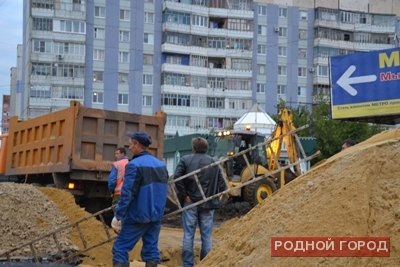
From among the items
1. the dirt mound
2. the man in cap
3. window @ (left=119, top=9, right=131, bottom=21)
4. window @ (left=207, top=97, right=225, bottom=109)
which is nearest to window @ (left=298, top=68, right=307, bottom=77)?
window @ (left=207, top=97, right=225, bottom=109)

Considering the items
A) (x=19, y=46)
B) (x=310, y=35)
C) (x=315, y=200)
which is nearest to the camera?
(x=315, y=200)

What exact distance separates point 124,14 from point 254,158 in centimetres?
3690

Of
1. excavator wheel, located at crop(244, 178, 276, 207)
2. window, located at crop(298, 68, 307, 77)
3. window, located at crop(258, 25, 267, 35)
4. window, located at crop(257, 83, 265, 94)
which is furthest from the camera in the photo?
window, located at crop(298, 68, 307, 77)

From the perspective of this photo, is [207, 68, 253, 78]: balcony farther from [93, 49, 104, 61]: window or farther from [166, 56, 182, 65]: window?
[93, 49, 104, 61]: window

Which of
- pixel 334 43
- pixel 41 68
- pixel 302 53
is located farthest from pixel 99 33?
pixel 334 43

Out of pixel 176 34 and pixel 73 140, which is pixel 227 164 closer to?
pixel 73 140

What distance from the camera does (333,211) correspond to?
6.29m

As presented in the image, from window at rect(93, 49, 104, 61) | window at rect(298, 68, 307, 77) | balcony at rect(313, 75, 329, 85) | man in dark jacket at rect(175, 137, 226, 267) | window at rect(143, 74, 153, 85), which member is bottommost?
man in dark jacket at rect(175, 137, 226, 267)

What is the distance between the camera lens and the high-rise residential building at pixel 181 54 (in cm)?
5353

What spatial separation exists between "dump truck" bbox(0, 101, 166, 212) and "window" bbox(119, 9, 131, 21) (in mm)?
42481

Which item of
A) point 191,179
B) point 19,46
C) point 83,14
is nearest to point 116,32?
point 83,14

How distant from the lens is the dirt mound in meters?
11.0

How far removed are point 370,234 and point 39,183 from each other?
1055 centimetres

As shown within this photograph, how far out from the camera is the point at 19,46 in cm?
8250
